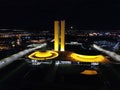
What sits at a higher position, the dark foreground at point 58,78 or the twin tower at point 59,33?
the twin tower at point 59,33

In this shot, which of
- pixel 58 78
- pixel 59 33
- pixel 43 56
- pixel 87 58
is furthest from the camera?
pixel 59 33

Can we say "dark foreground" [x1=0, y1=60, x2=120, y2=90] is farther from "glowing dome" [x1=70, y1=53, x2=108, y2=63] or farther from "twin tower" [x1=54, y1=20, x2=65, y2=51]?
"twin tower" [x1=54, y1=20, x2=65, y2=51]

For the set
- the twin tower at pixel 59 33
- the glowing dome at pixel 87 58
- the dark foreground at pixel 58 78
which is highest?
the twin tower at pixel 59 33

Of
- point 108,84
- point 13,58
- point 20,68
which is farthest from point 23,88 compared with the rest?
point 13,58

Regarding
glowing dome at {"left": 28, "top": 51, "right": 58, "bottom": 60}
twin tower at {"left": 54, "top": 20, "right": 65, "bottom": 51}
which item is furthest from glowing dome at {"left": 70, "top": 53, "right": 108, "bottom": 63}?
twin tower at {"left": 54, "top": 20, "right": 65, "bottom": 51}

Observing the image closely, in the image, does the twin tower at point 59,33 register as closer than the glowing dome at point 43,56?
No

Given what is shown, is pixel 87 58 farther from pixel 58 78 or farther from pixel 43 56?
pixel 58 78

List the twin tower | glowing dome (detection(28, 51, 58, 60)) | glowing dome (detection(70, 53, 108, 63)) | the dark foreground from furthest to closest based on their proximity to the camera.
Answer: the twin tower → glowing dome (detection(28, 51, 58, 60)) → glowing dome (detection(70, 53, 108, 63)) → the dark foreground

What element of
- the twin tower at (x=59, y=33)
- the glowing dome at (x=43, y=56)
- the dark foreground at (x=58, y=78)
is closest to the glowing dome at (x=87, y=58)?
the dark foreground at (x=58, y=78)

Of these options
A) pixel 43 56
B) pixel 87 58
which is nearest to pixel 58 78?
pixel 87 58

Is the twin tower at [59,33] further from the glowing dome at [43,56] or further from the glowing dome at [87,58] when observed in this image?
the glowing dome at [87,58]

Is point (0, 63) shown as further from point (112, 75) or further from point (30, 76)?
point (112, 75)
